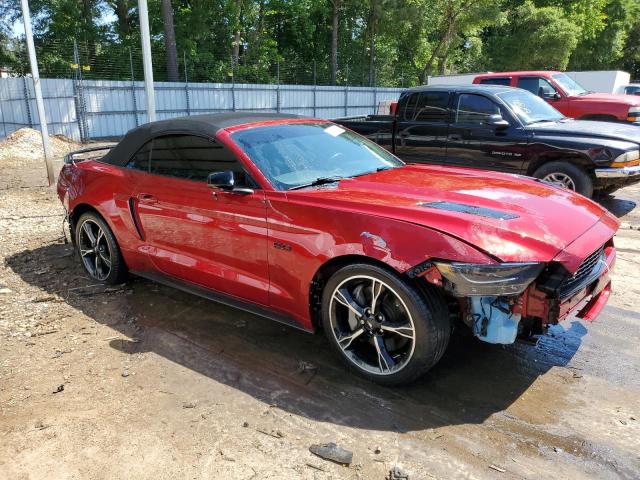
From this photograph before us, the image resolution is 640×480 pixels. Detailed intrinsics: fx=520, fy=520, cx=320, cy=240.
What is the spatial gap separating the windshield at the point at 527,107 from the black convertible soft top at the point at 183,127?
458cm

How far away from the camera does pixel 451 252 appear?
280 centimetres

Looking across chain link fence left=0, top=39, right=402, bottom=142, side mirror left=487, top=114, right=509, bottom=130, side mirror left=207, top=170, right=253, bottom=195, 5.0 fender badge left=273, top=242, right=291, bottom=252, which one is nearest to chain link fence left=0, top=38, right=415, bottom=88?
chain link fence left=0, top=39, right=402, bottom=142

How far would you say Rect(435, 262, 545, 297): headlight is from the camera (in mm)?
2742

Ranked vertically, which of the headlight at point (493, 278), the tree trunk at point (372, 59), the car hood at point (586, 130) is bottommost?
the headlight at point (493, 278)

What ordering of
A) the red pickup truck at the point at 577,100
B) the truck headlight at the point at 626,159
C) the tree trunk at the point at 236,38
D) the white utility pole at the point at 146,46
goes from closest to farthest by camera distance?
the truck headlight at the point at 626,159, the white utility pole at the point at 146,46, the red pickup truck at the point at 577,100, the tree trunk at the point at 236,38

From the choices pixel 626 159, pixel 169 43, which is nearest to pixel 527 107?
pixel 626 159

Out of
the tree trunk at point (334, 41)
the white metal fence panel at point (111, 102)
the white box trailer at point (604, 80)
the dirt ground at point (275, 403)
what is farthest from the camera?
the tree trunk at point (334, 41)

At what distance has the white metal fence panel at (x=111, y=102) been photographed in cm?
1778

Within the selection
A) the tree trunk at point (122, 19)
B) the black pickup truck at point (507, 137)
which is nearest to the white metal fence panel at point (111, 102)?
the tree trunk at point (122, 19)

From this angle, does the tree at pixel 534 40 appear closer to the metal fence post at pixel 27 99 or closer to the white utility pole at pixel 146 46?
the metal fence post at pixel 27 99

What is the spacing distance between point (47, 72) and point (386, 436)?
20.9 metres

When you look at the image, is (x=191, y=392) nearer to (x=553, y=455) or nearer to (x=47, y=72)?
(x=553, y=455)

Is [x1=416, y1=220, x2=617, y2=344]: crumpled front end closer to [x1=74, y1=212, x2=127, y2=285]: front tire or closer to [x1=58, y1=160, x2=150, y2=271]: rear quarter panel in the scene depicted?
[x1=58, y1=160, x2=150, y2=271]: rear quarter panel

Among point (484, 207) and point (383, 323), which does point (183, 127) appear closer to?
point (383, 323)
